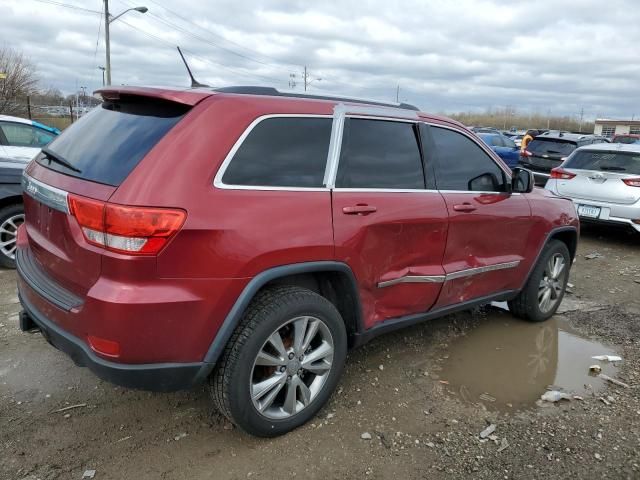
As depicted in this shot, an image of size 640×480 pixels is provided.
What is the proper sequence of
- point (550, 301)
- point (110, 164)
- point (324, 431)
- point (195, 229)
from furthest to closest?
point (550, 301) < point (324, 431) < point (110, 164) < point (195, 229)

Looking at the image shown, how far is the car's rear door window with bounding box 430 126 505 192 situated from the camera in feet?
11.9

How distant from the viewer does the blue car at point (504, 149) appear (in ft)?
57.0

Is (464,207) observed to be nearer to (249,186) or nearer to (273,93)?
(273,93)

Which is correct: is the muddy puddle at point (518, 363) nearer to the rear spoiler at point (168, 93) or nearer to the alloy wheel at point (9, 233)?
the rear spoiler at point (168, 93)

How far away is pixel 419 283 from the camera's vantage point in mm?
3418

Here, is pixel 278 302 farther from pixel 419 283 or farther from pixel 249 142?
pixel 419 283

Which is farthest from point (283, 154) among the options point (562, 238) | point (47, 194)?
point (562, 238)

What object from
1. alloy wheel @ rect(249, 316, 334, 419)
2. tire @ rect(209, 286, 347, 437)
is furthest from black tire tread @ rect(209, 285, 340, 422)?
alloy wheel @ rect(249, 316, 334, 419)

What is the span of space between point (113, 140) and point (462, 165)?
236 cm

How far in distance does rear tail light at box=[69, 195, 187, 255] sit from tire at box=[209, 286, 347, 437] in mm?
597

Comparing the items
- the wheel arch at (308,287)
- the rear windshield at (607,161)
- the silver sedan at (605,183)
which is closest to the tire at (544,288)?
the wheel arch at (308,287)

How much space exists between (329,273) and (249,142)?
0.86 m

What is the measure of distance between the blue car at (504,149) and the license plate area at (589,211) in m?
9.05

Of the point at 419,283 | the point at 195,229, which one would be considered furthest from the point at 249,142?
the point at 419,283
